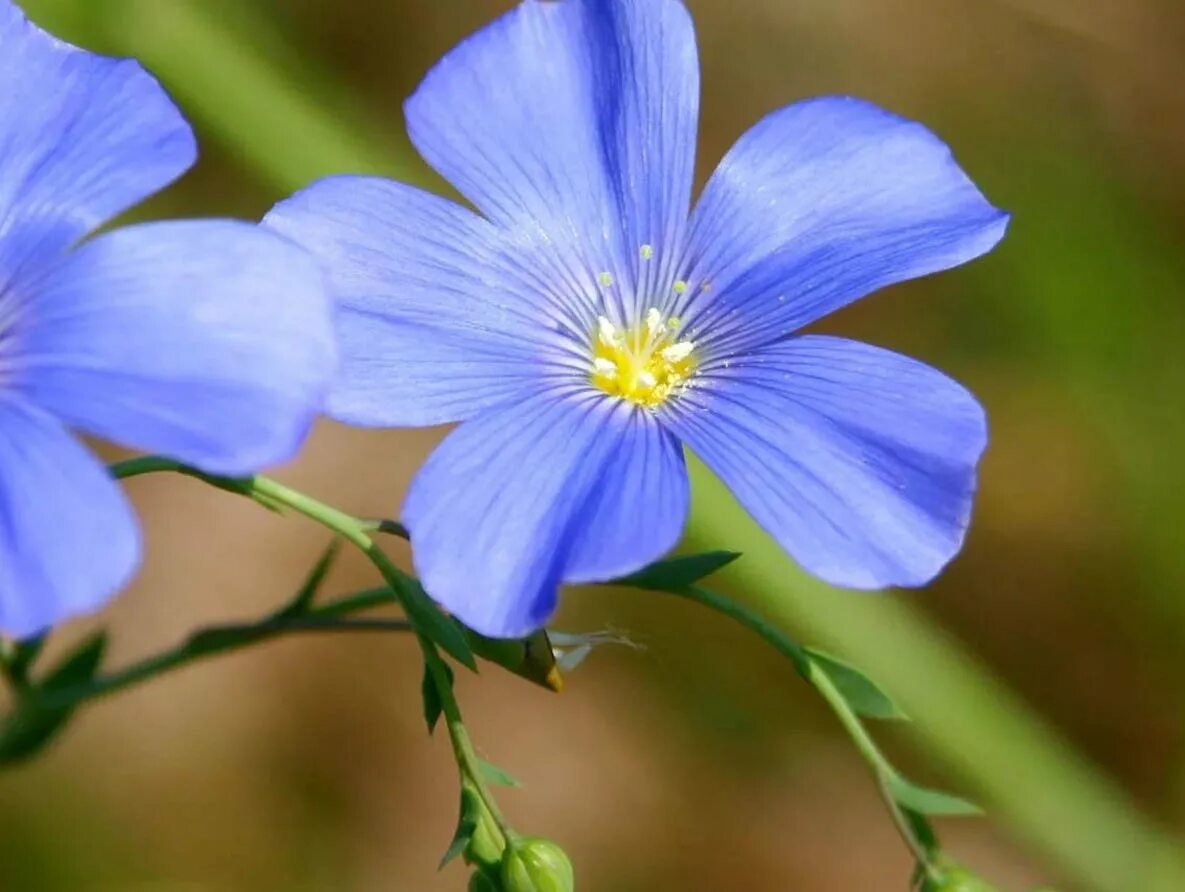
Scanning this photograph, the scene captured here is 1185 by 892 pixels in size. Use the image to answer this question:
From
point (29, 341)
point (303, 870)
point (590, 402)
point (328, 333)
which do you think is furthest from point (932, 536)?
point (303, 870)

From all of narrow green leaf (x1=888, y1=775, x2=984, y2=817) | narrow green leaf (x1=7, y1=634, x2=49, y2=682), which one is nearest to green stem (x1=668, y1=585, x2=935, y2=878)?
narrow green leaf (x1=888, y1=775, x2=984, y2=817)

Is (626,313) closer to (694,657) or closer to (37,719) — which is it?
(37,719)

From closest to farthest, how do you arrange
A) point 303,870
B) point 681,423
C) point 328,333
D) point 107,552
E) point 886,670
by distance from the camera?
point 107,552, point 328,333, point 681,423, point 886,670, point 303,870

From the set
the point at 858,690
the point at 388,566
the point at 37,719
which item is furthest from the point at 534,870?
the point at 37,719

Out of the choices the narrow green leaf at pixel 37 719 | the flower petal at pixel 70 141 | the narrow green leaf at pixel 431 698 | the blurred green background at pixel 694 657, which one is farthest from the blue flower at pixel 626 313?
the blurred green background at pixel 694 657

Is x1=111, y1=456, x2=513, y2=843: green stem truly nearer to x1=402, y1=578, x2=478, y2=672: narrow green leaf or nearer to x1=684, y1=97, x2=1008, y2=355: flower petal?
x1=402, y1=578, x2=478, y2=672: narrow green leaf

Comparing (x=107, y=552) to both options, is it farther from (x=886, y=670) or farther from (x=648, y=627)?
(x=648, y=627)

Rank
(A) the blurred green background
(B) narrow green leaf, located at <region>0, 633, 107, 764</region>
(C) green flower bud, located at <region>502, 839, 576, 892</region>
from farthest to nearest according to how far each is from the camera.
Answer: (A) the blurred green background → (B) narrow green leaf, located at <region>0, 633, 107, 764</region> → (C) green flower bud, located at <region>502, 839, 576, 892</region>
